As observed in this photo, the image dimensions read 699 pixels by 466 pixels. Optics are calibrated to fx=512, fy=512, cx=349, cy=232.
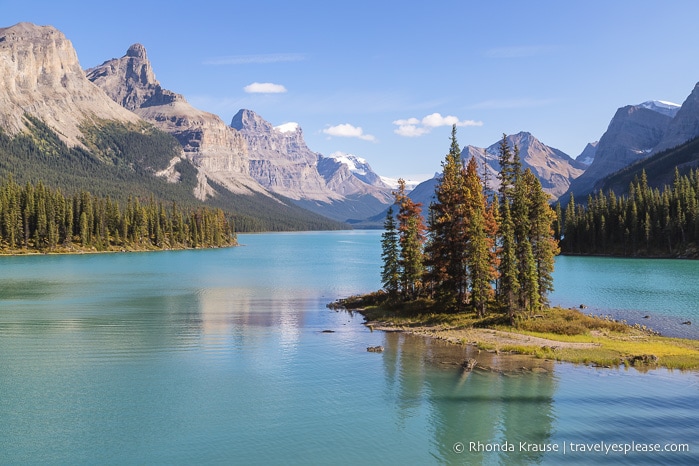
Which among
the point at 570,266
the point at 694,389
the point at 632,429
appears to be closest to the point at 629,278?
the point at 570,266

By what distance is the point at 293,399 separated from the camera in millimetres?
32812

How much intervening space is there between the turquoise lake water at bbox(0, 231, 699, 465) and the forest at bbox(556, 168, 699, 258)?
10840 cm

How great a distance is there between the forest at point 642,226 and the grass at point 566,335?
121 m

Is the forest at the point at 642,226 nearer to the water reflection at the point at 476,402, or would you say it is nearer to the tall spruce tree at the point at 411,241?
the tall spruce tree at the point at 411,241

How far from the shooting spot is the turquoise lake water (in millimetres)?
25469

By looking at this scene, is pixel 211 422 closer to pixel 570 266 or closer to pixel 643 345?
pixel 643 345

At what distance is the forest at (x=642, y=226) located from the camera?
6058 inches

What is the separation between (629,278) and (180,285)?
3531 inches

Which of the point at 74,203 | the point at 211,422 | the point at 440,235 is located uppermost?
the point at 74,203

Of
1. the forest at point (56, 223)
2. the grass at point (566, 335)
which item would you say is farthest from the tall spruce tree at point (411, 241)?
the forest at point (56, 223)

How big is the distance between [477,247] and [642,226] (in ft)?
445

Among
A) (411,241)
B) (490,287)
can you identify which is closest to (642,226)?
(411,241)

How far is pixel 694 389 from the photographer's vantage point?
107ft

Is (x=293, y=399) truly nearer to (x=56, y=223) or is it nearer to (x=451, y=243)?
(x=451, y=243)
